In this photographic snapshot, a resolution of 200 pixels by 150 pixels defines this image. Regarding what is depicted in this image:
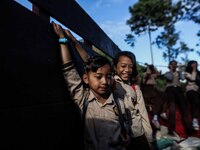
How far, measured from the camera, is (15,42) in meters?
1.42

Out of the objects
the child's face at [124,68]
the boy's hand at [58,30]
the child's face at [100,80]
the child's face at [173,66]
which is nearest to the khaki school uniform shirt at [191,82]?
the child's face at [173,66]

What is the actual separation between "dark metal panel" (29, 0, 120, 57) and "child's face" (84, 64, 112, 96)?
1.34ft

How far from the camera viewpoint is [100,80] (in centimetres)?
216

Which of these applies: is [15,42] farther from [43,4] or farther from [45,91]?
[43,4]

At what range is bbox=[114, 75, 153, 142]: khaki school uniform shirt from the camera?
8.65 ft

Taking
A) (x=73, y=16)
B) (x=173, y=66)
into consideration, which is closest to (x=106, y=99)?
(x=73, y=16)

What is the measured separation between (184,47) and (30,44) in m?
40.9

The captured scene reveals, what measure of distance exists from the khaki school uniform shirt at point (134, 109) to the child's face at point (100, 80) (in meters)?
0.42

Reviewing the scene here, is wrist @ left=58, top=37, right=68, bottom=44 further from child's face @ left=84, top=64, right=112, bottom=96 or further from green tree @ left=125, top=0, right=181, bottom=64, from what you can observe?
green tree @ left=125, top=0, right=181, bottom=64

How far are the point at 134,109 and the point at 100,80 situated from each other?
0.64 meters

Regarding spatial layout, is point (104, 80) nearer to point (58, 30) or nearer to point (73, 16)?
point (58, 30)

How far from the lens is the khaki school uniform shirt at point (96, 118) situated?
6.76 feet

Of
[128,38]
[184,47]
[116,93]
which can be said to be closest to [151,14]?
[128,38]

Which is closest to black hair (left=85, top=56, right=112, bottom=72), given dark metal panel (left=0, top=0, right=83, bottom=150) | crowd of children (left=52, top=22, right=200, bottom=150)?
crowd of children (left=52, top=22, right=200, bottom=150)
